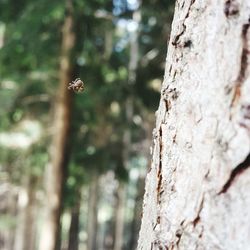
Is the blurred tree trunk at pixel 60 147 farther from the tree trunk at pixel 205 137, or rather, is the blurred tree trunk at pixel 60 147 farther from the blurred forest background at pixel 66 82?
the tree trunk at pixel 205 137

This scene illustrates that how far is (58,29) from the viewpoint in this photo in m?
9.72

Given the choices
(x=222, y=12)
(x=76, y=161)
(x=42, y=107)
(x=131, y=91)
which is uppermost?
(x=222, y=12)

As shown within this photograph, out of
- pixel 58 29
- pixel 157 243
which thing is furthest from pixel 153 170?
pixel 58 29

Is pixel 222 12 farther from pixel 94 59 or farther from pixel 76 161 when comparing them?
pixel 76 161

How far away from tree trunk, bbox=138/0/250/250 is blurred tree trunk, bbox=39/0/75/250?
8142 mm

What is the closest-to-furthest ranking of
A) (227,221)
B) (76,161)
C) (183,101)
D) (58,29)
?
(227,221) < (183,101) < (58,29) < (76,161)

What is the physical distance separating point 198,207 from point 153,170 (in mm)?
259

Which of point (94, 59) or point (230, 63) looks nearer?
point (230, 63)

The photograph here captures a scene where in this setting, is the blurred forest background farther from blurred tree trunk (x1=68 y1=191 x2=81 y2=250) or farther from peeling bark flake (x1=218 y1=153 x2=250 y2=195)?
peeling bark flake (x1=218 y1=153 x2=250 y2=195)

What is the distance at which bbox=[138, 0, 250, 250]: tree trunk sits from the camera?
941mm

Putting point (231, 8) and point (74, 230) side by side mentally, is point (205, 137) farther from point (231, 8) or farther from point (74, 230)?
point (74, 230)

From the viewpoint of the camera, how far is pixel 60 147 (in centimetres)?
959

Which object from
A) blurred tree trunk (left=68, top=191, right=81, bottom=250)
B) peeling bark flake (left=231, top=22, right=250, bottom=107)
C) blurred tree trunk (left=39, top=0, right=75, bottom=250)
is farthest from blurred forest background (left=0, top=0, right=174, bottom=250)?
peeling bark flake (left=231, top=22, right=250, bottom=107)

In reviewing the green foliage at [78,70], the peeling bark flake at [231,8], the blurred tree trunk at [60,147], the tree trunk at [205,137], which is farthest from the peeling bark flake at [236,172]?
the blurred tree trunk at [60,147]
